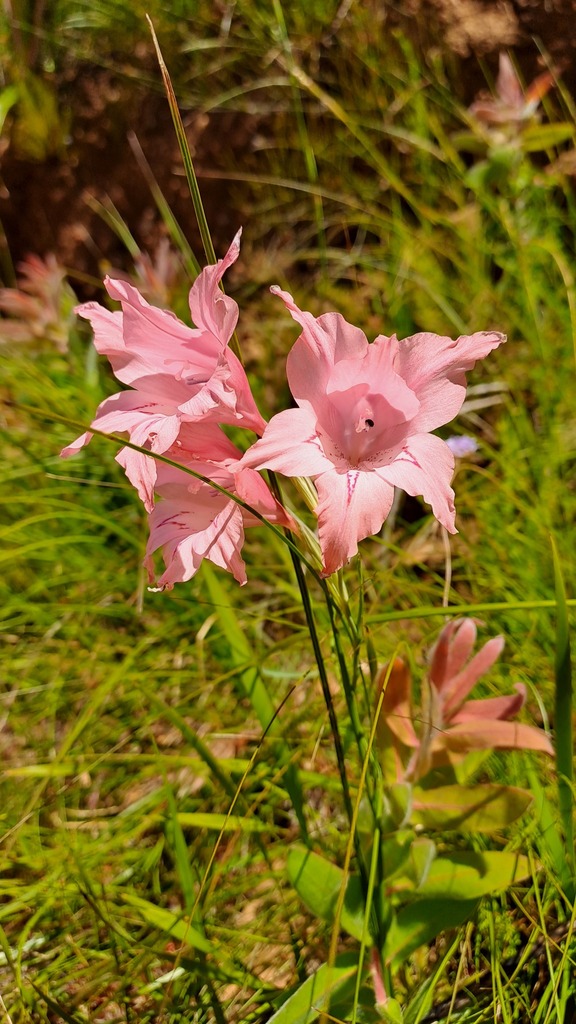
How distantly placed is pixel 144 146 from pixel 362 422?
1.79 metres

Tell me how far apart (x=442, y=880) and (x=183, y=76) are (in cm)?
203

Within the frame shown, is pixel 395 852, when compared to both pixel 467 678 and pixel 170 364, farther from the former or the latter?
pixel 170 364

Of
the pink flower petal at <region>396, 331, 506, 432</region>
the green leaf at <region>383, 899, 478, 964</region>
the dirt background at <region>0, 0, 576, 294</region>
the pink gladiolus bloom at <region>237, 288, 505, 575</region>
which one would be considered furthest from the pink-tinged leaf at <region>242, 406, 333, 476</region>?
the dirt background at <region>0, 0, 576, 294</region>

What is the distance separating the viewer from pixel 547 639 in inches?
47.7

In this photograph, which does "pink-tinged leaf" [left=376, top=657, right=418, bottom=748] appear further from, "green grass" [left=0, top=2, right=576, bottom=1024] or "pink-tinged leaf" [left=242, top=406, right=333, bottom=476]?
"pink-tinged leaf" [left=242, top=406, right=333, bottom=476]

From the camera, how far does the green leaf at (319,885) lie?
0.91 metres

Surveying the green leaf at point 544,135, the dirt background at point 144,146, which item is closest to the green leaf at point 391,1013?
the green leaf at point 544,135

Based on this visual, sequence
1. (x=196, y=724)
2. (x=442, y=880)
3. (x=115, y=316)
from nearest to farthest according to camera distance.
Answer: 1. (x=115, y=316)
2. (x=442, y=880)
3. (x=196, y=724)

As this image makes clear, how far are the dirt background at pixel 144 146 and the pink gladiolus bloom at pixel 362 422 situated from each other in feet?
4.87

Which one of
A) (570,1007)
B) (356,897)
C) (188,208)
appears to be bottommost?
(570,1007)

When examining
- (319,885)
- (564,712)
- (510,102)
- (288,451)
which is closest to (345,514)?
(288,451)

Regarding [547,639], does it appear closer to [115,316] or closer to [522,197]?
[115,316]

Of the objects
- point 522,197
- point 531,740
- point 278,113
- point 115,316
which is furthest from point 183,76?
point 531,740

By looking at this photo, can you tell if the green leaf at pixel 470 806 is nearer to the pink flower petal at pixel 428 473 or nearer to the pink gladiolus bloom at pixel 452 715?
the pink gladiolus bloom at pixel 452 715
